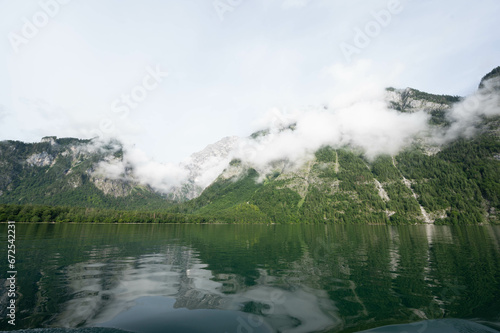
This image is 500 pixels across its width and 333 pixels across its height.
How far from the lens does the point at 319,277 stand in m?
22.9

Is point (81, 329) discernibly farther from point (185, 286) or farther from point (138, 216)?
point (138, 216)

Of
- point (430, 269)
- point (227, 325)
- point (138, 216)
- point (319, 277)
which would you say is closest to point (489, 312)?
point (319, 277)

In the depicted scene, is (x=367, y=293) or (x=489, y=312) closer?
(x=489, y=312)

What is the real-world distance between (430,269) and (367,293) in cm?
1545

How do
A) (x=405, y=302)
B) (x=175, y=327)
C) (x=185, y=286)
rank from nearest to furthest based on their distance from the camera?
(x=175, y=327) < (x=405, y=302) < (x=185, y=286)

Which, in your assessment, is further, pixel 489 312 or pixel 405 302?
pixel 405 302

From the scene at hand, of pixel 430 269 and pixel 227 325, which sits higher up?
pixel 227 325

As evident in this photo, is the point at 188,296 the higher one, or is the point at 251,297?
the point at 188,296

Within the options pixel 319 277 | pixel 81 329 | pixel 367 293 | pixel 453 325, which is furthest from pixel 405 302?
pixel 81 329

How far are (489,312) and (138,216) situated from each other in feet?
727

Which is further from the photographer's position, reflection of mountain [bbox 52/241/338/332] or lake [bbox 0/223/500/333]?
reflection of mountain [bbox 52/241/338/332]

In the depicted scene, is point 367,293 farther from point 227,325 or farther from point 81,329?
point 81,329

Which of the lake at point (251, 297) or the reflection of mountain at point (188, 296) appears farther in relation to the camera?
the reflection of mountain at point (188, 296)

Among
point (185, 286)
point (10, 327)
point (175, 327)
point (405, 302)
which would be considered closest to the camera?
point (10, 327)
